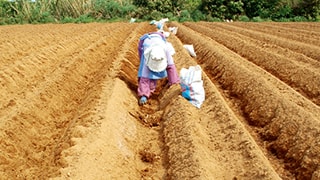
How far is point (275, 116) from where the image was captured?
19.5 feet

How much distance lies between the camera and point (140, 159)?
5105 mm

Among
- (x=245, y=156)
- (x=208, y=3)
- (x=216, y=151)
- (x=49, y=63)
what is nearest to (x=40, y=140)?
(x=216, y=151)

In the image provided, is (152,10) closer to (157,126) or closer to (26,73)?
(26,73)

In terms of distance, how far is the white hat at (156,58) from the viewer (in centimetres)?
682

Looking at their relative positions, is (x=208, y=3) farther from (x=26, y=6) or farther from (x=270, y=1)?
(x=26, y=6)

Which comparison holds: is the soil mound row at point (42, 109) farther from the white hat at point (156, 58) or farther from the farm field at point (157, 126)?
the white hat at point (156, 58)

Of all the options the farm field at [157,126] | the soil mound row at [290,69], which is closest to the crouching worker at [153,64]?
the farm field at [157,126]

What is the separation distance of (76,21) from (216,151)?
27.7 meters

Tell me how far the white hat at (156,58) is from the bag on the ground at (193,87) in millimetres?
423

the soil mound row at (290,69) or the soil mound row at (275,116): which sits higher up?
the soil mound row at (275,116)

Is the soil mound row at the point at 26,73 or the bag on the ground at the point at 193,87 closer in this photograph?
the bag on the ground at the point at 193,87

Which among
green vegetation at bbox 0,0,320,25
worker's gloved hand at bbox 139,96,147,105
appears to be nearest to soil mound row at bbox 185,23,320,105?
worker's gloved hand at bbox 139,96,147,105

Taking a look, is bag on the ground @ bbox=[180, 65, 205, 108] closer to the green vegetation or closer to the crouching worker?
the crouching worker

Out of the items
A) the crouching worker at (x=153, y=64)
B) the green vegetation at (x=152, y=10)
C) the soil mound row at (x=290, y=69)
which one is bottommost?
the green vegetation at (x=152, y=10)
